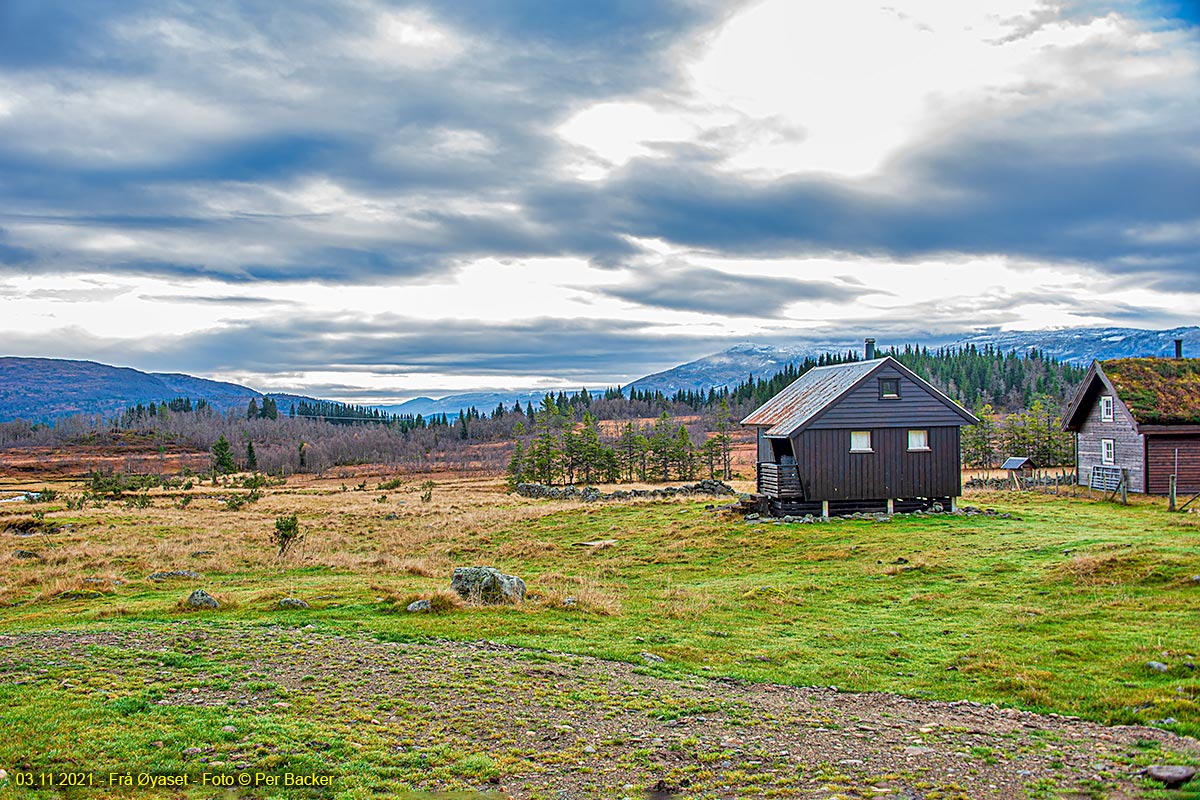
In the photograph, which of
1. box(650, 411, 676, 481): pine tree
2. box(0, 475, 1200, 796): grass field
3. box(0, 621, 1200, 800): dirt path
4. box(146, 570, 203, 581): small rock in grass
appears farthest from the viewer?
box(650, 411, 676, 481): pine tree

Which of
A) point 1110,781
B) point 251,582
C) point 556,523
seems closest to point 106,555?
point 251,582

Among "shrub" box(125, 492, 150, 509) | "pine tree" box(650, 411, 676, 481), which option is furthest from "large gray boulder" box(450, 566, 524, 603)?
"pine tree" box(650, 411, 676, 481)

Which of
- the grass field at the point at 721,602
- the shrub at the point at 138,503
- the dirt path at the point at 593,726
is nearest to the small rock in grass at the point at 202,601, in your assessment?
the grass field at the point at 721,602

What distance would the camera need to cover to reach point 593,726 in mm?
9539

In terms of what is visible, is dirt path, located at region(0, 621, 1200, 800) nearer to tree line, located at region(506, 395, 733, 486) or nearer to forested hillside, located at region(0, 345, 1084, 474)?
forested hillside, located at region(0, 345, 1084, 474)

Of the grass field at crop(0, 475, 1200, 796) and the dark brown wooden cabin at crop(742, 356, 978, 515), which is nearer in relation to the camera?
the grass field at crop(0, 475, 1200, 796)

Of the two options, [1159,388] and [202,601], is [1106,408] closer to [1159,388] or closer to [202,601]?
[1159,388]

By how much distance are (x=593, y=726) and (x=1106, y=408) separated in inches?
1661

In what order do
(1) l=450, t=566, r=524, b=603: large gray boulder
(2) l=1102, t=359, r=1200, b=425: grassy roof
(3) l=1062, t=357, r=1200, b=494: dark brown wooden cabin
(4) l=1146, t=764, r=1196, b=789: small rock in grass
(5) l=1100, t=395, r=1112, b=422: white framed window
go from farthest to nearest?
(5) l=1100, t=395, r=1112, b=422: white framed window, (2) l=1102, t=359, r=1200, b=425: grassy roof, (3) l=1062, t=357, r=1200, b=494: dark brown wooden cabin, (1) l=450, t=566, r=524, b=603: large gray boulder, (4) l=1146, t=764, r=1196, b=789: small rock in grass

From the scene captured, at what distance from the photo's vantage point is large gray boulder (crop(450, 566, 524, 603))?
57.7 feet

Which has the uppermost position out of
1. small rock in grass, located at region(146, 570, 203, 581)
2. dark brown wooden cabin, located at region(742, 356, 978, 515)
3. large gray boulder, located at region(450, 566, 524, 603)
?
dark brown wooden cabin, located at region(742, 356, 978, 515)

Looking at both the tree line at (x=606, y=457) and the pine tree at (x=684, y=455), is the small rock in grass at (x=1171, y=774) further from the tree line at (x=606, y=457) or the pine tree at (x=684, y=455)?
the pine tree at (x=684, y=455)

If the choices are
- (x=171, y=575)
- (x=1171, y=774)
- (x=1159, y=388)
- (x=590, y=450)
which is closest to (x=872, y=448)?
(x=1159, y=388)

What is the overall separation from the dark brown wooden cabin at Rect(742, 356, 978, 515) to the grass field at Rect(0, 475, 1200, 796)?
2133 millimetres
